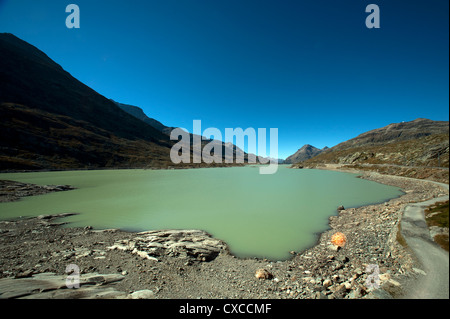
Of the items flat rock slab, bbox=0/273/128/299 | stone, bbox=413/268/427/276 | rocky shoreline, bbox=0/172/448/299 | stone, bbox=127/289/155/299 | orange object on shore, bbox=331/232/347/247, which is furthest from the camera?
orange object on shore, bbox=331/232/347/247

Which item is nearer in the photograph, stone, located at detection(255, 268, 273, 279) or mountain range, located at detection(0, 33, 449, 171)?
stone, located at detection(255, 268, 273, 279)

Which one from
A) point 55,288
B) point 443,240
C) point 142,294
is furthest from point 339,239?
point 55,288

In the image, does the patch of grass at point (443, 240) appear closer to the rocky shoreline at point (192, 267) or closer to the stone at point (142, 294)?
the rocky shoreline at point (192, 267)

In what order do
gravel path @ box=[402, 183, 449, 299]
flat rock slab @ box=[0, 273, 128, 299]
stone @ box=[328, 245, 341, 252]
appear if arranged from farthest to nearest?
stone @ box=[328, 245, 341, 252] → flat rock slab @ box=[0, 273, 128, 299] → gravel path @ box=[402, 183, 449, 299]

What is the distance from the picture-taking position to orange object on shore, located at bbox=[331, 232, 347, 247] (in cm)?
1018

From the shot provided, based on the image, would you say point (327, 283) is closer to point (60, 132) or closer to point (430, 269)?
point (430, 269)

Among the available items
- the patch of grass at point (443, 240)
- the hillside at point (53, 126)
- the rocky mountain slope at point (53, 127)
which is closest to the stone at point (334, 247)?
the patch of grass at point (443, 240)

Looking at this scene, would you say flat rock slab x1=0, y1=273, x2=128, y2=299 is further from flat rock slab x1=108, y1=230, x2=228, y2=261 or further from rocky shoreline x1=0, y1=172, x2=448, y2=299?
flat rock slab x1=108, y1=230, x2=228, y2=261

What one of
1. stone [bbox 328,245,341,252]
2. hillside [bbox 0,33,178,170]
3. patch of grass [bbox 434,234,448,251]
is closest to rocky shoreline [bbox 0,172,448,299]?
stone [bbox 328,245,341,252]

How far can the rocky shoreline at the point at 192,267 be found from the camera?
5.86 meters

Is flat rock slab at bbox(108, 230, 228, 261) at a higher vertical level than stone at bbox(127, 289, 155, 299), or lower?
lower

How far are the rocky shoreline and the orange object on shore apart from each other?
30 centimetres

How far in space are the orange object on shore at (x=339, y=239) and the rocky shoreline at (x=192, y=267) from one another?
0.99 ft
